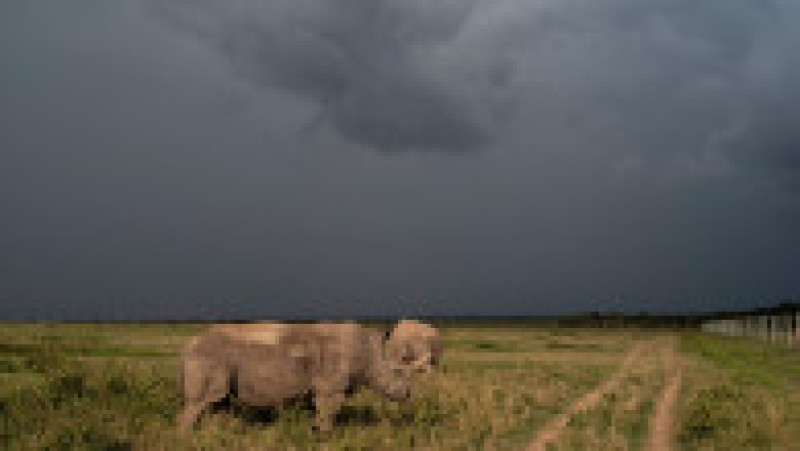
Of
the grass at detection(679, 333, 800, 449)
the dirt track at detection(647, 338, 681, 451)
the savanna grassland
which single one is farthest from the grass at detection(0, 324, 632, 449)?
the grass at detection(679, 333, 800, 449)

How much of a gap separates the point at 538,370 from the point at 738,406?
1410cm

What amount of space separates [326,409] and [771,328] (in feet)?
194

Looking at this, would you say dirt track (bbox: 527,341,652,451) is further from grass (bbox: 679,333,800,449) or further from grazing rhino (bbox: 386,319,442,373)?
grazing rhino (bbox: 386,319,442,373)

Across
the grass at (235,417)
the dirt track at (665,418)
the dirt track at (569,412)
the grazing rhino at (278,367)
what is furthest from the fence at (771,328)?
the grazing rhino at (278,367)

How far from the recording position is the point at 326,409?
16.3 m

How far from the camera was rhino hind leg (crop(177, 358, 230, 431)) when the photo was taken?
15922 mm

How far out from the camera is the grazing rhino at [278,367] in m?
16.0

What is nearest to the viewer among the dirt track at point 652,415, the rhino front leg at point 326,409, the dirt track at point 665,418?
the rhino front leg at point 326,409

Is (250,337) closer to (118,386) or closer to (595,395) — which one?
(118,386)

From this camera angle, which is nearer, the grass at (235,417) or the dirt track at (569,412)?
the grass at (235,417)

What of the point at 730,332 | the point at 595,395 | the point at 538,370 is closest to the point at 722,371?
the point at 538,370

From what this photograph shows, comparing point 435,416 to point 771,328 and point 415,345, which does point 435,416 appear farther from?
point 771,328

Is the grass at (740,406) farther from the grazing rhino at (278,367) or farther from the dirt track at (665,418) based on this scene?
the grazing rhino at (278,367)

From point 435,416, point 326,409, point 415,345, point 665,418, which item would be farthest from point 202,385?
point 415,345
